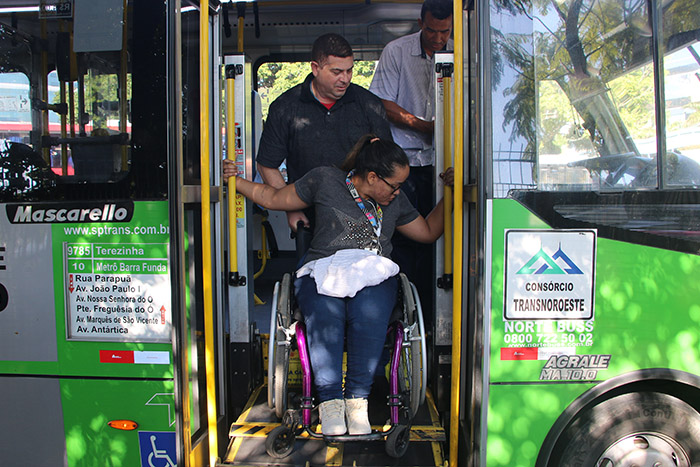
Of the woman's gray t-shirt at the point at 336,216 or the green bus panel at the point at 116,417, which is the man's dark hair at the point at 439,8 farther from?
the green bus panel at the point at 116,417

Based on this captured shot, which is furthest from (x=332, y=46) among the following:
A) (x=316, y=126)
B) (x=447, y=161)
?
(x=447, y=161)

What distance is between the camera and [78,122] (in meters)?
2.51

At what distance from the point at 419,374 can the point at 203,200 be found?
4.28 feet

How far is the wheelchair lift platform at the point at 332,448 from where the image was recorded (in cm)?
265

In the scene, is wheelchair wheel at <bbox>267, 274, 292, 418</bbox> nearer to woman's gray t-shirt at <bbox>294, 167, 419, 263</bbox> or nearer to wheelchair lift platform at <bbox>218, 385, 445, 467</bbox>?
wheelchair lift platform at <bbox>218, 385, 445, 467</bbox>

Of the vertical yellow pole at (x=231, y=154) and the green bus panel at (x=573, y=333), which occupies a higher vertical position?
the vertical yellow pole at (x=231, y=154)

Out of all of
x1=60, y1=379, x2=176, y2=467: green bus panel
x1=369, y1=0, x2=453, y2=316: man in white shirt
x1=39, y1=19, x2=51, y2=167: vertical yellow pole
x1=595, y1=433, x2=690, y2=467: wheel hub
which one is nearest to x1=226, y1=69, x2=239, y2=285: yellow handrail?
x1=60, y1=379, x2=176, y2=467: green bus panel

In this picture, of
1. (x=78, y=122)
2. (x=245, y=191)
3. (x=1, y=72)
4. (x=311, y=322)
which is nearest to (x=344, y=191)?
(x=245, y=191)

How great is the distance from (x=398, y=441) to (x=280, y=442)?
0.57m

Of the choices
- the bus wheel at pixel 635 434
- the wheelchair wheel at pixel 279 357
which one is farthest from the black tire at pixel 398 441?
the bus wheel at pixel 635 434

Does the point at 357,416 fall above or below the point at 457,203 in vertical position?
below

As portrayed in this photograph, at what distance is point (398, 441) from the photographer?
2.62m

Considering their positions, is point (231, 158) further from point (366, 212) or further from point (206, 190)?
point (366, 212)

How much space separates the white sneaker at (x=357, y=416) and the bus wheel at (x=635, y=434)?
0.91 meters
